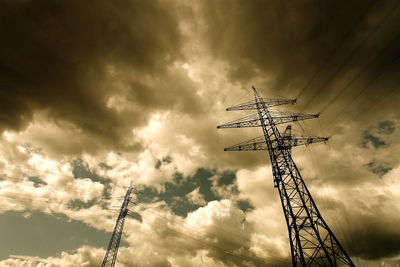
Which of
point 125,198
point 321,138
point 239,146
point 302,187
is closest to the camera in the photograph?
point 302,187

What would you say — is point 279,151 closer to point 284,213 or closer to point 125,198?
point 284,213

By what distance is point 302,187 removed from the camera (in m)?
19.6

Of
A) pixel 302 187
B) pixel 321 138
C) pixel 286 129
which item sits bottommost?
pixel 302 187

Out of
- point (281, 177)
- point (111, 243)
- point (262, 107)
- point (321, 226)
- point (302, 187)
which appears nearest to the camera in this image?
point (321, 226)

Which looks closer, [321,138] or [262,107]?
[321,138]

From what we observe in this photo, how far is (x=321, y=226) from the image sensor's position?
17.5m

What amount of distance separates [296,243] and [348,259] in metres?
3.91

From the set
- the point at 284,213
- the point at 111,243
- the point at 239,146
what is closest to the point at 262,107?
the point at 239,146

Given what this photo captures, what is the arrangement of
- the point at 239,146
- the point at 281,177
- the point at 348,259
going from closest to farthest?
the point at 348,259
the point at 281,177
the point at 239,146

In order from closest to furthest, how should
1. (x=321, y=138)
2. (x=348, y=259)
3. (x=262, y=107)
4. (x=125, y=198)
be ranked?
(x=348, y=259), (x=321, y=138), (x=262, y=107), (x=125, y=198)

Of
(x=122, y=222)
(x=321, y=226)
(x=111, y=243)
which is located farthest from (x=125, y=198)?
(x=321, y=226)

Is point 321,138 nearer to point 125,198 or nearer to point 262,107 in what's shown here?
point 262,107

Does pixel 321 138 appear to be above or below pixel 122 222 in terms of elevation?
above

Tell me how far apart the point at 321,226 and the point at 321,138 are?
1101 centimetres
